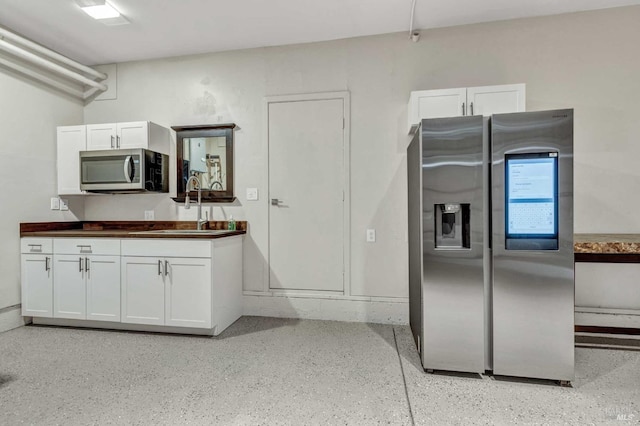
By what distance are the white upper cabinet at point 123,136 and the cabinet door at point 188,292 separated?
133 cm

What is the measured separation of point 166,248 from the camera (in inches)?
109

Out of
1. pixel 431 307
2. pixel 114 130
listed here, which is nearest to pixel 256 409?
pixel 431 307

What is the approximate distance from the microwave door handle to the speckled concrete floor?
1.48 m

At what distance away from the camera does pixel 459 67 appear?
3.00m

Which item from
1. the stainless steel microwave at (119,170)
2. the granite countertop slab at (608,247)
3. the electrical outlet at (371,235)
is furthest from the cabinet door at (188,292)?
the granite countertop slab at (608,247)

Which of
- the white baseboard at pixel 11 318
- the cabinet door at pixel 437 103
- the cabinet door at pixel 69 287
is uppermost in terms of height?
the cabinet door at pixel 437 103

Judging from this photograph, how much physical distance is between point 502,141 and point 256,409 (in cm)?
216

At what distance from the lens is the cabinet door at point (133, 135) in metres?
3.22

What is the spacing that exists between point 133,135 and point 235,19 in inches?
60.8

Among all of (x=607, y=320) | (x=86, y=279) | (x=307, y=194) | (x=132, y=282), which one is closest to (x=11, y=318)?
(x=86, y=279)

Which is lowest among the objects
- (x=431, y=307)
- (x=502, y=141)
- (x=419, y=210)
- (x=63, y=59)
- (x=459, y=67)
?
(x=431, y=307)

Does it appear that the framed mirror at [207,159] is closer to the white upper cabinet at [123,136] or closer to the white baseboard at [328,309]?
the white upper cabinet at [123,136]

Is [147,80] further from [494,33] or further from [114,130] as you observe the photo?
[494,33]

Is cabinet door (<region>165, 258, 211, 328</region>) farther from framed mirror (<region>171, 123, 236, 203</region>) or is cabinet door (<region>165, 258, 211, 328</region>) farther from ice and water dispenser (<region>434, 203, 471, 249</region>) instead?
ice and water dispenser (<region>434, 203, 471, 249</region>)
